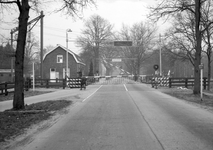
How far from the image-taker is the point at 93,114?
10328 millimetres

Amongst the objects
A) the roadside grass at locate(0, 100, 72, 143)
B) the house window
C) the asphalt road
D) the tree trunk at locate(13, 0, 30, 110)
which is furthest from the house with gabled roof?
the asphalt road

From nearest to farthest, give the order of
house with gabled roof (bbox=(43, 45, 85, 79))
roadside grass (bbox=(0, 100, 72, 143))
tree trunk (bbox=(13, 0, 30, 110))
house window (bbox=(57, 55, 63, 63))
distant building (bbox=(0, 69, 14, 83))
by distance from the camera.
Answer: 1. roadside grass (bbox=(0, 100, 72, 143))
2. tree trunk (bbox=(13, 0, 30, 110))
3. house with gabled roof (bbox=(43, 45, 85, 79))
4. house window (bbox=(57, 55, 63, 63))
5. distant building (bbox=(0, 69, 14, 83))

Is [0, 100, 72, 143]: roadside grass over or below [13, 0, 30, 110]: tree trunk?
below

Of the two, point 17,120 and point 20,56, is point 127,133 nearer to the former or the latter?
point 17,120

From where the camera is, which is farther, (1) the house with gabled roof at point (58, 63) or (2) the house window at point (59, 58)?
(2) the house window at point (59, 58)

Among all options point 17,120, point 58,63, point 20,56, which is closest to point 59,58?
point 58,63

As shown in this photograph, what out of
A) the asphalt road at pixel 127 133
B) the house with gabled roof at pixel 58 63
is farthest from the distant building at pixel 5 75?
the asphalt road at pixel 127 133

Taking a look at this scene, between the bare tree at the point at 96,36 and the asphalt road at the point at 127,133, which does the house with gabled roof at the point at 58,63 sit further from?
the asphalt road at the point at 127,133

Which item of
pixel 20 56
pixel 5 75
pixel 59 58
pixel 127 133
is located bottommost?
pixel 127 133

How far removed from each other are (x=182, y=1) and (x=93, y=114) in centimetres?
1194

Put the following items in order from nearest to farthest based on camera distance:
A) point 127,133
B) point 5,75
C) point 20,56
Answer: point 127,133 → point 20,56 → point 5,75

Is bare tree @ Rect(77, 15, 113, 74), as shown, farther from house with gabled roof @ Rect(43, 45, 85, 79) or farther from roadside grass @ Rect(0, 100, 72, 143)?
roadside grass @ Rect(0, 100, 72, 143)

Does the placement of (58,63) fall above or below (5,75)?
above

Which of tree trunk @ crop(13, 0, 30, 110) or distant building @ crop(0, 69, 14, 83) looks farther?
distant building @ crop(0, 69, 14, 83)
